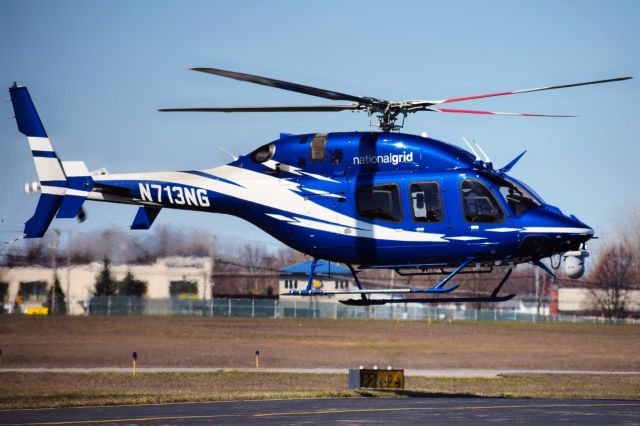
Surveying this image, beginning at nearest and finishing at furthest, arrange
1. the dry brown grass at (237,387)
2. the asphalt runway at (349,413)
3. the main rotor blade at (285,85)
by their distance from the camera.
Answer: the main rotor blade at (285,85) < the asphalt runway at (349,413) < the dry brown grass at (237,387)

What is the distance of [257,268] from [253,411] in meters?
51.2

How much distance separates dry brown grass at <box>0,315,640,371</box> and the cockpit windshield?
113 feet

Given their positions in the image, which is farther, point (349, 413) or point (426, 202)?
point (349, 413)

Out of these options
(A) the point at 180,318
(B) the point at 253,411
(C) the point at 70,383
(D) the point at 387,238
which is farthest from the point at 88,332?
(D) the point at 387,238

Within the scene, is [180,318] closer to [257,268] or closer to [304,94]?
[257,268]

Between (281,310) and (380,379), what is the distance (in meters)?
56.8

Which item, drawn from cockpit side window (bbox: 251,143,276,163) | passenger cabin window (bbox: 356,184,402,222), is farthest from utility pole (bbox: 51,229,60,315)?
passenger cabin window (bbox: 356,184,402,222)

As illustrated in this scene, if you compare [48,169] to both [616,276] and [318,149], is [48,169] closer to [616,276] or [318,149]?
[318,149]

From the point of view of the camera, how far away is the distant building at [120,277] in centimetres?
5847

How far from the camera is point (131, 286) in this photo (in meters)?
60.6

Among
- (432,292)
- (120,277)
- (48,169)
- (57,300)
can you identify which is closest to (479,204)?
(432,292)

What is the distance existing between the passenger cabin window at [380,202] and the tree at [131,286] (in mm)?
35846

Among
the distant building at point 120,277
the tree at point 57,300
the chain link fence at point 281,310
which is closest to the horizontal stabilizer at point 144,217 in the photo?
the distant building at point 120,277

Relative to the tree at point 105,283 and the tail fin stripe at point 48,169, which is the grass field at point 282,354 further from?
the tail fin stripe at point 48,169
